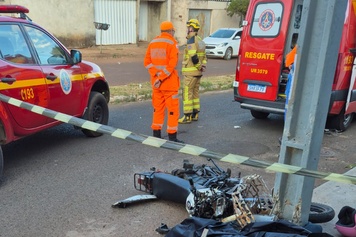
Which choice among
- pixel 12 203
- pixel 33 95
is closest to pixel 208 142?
pixel 33 95

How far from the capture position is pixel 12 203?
3848 millimetres

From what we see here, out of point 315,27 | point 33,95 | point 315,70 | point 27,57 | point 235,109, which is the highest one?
point 315,27

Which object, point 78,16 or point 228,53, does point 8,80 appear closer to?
point 228,53

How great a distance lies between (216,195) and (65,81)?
294cm

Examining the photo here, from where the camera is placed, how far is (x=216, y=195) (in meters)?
3.29

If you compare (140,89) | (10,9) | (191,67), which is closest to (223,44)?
(140,89)

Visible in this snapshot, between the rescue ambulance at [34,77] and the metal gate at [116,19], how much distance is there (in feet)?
48.6

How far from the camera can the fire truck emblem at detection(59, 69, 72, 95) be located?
5180mm

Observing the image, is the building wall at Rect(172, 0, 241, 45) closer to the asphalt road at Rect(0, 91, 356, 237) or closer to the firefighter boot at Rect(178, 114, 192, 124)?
the asphalt road at Rect(0, 91, 356, 237)

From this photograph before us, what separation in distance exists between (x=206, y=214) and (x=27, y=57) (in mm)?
3008

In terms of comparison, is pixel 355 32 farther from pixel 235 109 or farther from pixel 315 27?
pixel 315 27

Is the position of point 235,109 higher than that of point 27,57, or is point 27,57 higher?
point 27,57

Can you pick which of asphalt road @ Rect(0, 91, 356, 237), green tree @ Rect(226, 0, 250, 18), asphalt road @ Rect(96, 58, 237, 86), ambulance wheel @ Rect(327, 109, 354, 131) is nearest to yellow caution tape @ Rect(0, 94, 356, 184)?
asphalt road @ Rect(0, 91, 356, 237)

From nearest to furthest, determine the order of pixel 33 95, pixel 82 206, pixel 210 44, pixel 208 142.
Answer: pixel 82 206, pixel 33 95, pixel 208 142, pixel 210 44
